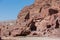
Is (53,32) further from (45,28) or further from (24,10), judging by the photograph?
(24,10)

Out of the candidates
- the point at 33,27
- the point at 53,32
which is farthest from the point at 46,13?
the point at 53,32

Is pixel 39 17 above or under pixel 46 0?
under

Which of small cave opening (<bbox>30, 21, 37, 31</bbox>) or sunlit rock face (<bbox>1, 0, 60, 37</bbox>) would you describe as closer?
sunlit rock face (<bbox>1, 0, 60, 37</bbox>)

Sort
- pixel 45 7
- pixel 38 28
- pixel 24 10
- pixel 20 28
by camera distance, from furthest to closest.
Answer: pixel 24 10, pixel 45 7, pixel 38 28, pixel 20 28

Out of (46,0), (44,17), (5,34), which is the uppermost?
(46,0)

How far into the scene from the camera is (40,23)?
4772 centimetres

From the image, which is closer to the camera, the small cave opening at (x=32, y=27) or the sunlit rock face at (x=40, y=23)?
the sunlit rock face at (x=40, y=23)

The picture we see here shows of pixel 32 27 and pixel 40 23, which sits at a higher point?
pixel 40 23

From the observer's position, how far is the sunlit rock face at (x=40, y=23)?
1605 inches

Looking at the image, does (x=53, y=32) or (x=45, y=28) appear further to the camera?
(x=45, y=28)

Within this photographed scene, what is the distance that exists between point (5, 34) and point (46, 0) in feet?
67.7

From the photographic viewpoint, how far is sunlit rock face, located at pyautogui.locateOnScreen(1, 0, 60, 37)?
40775 mm

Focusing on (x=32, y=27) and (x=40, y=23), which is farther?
(x=32, y=27)

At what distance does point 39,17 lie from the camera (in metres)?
50.1
